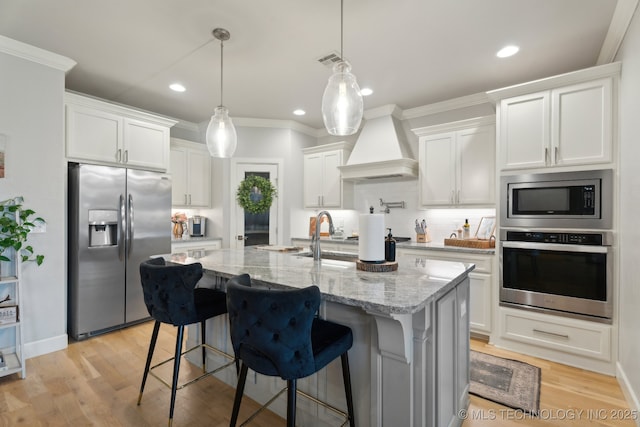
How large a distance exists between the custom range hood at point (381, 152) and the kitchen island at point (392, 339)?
2131mm

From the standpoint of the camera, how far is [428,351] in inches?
59.6

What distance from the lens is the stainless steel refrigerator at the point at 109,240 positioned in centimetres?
319

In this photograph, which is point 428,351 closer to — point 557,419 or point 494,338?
point 557,419

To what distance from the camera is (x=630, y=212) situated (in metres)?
2.21

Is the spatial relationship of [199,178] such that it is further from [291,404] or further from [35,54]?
[291,404]

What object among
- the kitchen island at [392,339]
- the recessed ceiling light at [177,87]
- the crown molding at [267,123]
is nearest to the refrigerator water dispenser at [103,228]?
the recessed ceiling light at [177,87]

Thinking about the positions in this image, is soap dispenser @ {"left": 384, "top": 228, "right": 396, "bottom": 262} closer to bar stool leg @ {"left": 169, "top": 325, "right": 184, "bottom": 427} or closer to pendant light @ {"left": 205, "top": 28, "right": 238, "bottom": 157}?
bar stool leg @ {"left": 169, "top": 325, "right": 184, "bottom": 427}

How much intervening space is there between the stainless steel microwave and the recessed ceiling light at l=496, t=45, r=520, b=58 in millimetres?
1093

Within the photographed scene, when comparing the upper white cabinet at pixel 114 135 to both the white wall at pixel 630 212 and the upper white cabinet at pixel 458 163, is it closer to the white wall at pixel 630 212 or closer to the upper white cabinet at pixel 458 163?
the upper white cabinet at pixel 458 163

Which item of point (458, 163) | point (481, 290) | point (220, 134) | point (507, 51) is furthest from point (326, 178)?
point (507, 51)

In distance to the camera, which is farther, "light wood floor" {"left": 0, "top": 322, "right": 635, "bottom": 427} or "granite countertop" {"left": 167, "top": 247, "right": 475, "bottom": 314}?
"light wood floor" {"left": 0, "top": 322, "right": 635, "bottom": 427}

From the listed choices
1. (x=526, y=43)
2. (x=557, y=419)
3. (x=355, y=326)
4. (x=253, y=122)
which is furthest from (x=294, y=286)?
(x=253, y=122)

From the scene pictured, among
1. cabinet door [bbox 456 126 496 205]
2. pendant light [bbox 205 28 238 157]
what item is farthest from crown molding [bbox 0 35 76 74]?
cabinet door [bbox 456 126 496 205]

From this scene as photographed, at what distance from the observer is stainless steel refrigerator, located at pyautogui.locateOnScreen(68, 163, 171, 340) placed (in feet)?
10.5
